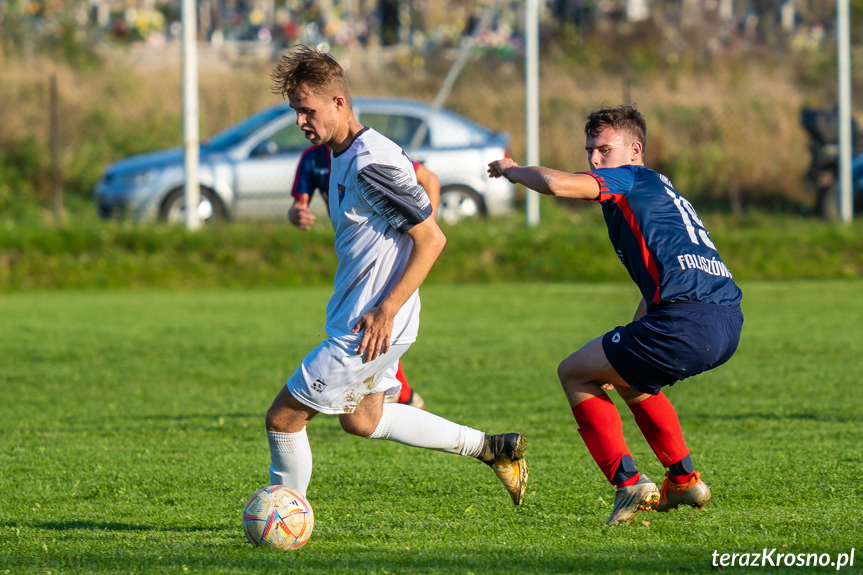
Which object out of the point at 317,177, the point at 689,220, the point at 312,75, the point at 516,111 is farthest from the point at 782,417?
the point at 516,111

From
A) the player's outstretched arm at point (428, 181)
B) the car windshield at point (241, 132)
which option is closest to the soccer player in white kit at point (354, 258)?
the player's outstretched arm at point (428, 181)

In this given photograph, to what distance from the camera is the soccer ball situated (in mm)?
3723

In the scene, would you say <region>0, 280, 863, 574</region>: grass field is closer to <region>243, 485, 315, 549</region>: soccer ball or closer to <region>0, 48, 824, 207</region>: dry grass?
<region>243, 485, 315, 549</region>: soccer ball

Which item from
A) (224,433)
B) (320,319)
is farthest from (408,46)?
(224,433)

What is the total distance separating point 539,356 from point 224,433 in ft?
10.5

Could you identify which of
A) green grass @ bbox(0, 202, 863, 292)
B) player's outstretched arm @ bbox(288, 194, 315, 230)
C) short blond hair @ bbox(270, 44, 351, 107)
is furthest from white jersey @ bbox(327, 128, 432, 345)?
green grass @ bbox(0, 202, 863, 292)

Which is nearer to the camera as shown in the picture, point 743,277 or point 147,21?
point 743,277

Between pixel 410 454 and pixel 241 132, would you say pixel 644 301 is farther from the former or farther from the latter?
pixel 241 132

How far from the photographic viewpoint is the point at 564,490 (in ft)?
15.1

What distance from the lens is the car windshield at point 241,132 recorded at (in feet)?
46.7

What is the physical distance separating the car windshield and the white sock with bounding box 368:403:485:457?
1051cm

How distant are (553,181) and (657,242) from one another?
482mm

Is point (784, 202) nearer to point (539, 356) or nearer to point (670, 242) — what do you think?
point (539, 356)

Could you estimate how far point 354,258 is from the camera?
3814mm
